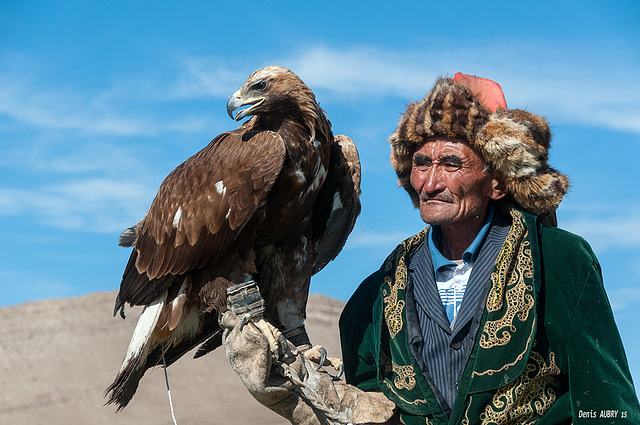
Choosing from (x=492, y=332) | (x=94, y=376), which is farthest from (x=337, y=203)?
(x=94, y=376)

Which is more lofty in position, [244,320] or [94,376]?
[94,376]

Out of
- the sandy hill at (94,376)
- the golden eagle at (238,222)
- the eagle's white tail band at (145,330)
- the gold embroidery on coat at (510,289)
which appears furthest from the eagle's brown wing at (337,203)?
the sandy hill at (94,376)

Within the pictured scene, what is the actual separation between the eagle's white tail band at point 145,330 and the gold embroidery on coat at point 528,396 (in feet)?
5.86

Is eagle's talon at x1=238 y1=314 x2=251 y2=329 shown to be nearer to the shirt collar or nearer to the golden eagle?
the golden eagle

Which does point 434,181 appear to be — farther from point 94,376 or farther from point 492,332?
point 94,376

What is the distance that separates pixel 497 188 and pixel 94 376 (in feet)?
26.9

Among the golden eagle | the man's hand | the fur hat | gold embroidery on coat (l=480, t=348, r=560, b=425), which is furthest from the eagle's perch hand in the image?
the fur hat

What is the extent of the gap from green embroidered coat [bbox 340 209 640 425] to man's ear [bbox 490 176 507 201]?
0.15 m

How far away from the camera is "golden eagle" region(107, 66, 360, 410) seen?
3812 mm

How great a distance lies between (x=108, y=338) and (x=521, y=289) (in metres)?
8.75

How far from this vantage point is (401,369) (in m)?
3.50

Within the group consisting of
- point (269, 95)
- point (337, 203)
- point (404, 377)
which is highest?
point (269, 95)

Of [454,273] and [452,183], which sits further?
[454,273]

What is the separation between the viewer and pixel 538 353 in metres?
3.32
